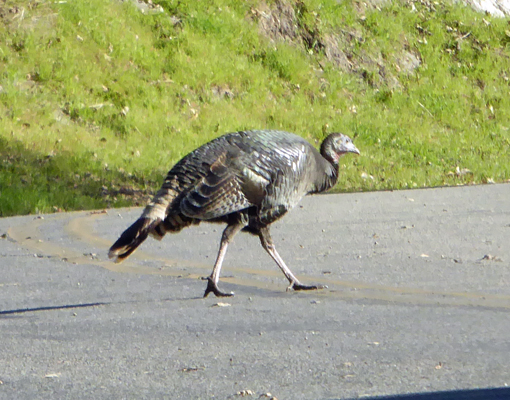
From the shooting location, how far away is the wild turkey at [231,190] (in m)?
6.18

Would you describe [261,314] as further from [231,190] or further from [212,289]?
[231,190]

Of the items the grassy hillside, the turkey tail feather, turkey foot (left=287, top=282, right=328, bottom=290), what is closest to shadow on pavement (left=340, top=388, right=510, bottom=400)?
the turkey tail feather

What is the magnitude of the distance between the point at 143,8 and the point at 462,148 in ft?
24.6

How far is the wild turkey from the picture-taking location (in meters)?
6.18

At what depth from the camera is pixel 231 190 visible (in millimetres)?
6301

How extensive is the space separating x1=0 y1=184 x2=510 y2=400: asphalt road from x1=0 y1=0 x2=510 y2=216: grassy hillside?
3807mm

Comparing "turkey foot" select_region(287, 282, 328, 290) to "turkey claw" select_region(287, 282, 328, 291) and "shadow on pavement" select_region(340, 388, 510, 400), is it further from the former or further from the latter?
"shadow on pavement" select_region(340, 388, 510, 400)

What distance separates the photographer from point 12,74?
52.7 ft

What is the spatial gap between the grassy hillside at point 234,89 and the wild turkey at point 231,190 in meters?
6.02

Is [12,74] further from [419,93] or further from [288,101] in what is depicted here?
[419,93]

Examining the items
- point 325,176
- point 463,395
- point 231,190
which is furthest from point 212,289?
point 463,395

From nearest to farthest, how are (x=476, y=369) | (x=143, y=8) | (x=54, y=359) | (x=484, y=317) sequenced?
1. (x=476, y=369)
2. (x=54, y=359)
3. (x=484, y=317)
4. (x=143, y=8)

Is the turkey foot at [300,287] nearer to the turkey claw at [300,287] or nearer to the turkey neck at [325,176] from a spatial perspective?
the turkey claw at [300,287]

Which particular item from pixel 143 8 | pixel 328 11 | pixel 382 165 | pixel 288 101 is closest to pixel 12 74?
pixel 143 8
